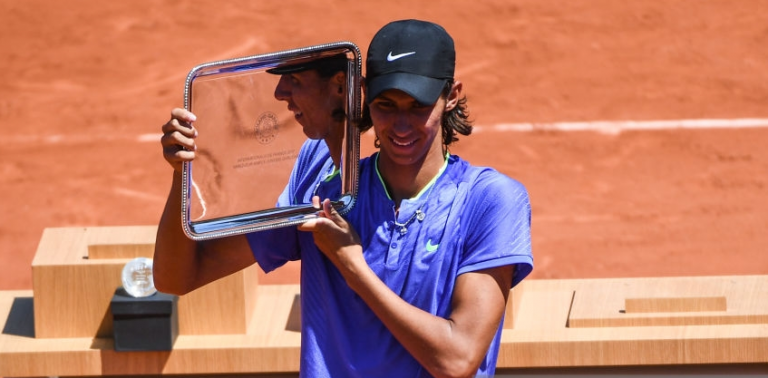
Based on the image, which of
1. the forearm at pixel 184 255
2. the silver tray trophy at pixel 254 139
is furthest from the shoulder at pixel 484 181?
the forearm at pixel 184 255

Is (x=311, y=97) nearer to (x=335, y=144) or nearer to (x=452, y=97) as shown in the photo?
(x=335, y=144)

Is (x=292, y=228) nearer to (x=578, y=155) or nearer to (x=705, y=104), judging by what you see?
(x=578, y=155)

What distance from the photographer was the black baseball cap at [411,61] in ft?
9.27

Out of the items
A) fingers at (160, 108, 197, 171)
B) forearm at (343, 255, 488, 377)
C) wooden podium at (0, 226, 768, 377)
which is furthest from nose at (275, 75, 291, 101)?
wooden podium at (0, 226, 768, 377)

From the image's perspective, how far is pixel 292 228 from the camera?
3.07 metres

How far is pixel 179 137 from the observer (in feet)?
9.35

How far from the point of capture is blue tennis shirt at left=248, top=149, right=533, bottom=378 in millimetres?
2854

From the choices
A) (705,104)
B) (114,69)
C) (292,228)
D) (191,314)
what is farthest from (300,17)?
(292,228)

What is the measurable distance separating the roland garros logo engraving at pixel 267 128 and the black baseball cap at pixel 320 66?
0.12 m

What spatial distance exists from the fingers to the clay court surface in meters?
4.01

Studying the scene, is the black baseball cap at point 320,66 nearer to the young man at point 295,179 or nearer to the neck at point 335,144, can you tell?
the young man at point 295,179

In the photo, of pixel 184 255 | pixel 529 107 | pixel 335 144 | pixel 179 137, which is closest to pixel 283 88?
pixel 335 144

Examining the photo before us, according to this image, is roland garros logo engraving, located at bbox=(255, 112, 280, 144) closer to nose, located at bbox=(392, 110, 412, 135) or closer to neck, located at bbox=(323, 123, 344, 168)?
neck, located at bbox=(323, 123, 344, 168)

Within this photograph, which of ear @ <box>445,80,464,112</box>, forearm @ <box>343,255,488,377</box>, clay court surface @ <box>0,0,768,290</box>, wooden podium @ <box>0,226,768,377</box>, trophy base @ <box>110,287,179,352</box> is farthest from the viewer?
clay court surface @ <box>0,0,768,290</box>
